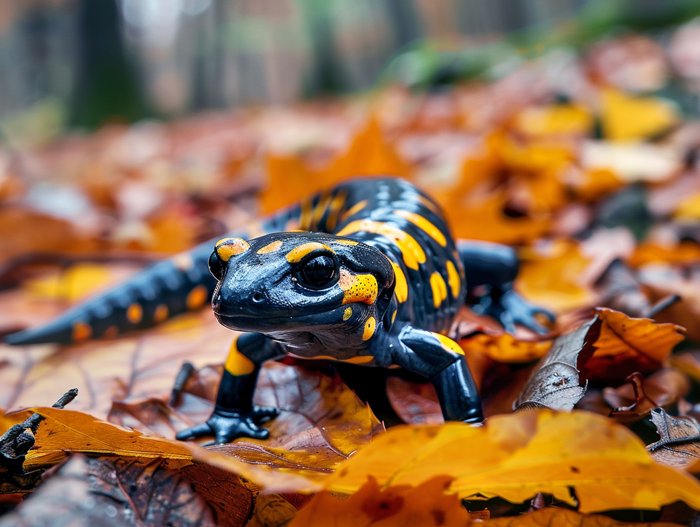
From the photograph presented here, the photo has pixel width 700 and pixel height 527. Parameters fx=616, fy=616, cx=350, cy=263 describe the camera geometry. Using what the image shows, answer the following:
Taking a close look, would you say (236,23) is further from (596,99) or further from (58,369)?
(58,369)

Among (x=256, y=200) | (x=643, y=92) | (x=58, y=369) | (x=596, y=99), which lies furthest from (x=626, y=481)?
(x=643, y=92)

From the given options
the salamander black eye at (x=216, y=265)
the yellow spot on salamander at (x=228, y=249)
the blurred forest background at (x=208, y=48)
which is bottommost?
the blurred forest background at (x=208, y=48)

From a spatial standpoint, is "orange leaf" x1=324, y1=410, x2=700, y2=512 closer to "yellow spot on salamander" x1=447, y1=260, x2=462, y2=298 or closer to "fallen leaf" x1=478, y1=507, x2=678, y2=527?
"fallen leaf" x1=478, y1=507, x2=678, y2=527

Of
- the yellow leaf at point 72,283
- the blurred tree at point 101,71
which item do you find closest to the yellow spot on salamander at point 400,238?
the yellow leaf at point 72,283

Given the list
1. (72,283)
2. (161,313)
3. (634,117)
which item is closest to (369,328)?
(161,313)

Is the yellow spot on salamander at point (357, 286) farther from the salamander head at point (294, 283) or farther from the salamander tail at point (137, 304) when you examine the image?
the salamander tail at point (137, 304)

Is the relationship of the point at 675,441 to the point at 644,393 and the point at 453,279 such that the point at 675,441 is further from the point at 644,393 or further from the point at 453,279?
the point at 453,279
